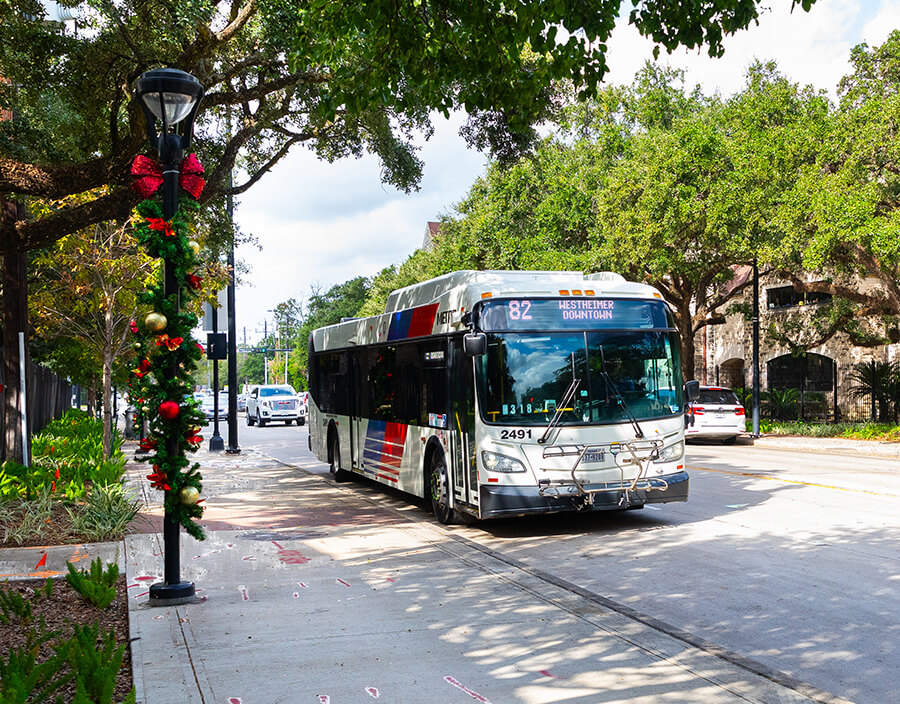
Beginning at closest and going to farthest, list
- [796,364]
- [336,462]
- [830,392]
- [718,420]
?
[336,462], [718,420], [830,392], [796,364]

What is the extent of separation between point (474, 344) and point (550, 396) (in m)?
1.13

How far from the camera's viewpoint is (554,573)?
8.57m

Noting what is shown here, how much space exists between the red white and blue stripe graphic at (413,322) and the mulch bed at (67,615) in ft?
17.7

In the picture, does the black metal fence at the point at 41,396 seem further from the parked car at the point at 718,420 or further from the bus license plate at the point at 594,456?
the parked car at the point at 718,420

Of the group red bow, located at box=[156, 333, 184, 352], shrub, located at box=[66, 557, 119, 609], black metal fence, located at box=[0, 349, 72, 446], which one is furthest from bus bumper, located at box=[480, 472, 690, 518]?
black metal fence, located at box=[0, 349, 72, 446]

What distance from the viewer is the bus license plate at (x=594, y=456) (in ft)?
33.9

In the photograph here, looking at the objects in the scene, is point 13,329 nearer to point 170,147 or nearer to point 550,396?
point 170,147

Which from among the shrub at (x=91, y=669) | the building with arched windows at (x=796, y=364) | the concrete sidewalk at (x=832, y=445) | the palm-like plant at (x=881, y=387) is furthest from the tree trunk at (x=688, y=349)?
the shrub at (x=91, y=669)

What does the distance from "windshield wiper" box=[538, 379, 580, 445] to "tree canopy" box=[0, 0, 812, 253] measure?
3103mm

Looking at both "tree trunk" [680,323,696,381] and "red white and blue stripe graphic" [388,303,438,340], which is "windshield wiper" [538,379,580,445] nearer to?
"red white and blue stripe graphic" [388,303,438,340]

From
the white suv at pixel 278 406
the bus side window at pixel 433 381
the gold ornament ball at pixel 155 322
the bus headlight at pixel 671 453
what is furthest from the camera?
the white suv at pixel 278 406

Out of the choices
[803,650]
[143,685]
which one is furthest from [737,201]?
[143,685]

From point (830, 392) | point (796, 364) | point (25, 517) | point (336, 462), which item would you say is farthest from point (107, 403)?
point (796, 364)

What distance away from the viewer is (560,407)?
1034 cm
